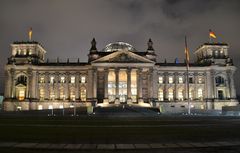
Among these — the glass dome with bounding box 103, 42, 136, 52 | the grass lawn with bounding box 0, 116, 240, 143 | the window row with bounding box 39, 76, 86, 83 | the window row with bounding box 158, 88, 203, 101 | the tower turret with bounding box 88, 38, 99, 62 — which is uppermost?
the glass dome with bounding box 103, 42, 136, 52

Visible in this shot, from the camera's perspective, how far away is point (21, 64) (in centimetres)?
10412

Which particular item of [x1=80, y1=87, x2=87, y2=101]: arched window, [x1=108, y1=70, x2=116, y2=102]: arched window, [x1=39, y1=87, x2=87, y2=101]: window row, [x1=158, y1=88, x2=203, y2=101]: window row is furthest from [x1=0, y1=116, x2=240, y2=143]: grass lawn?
[x1=158, y1=88, x2=203, y2=101]: window row

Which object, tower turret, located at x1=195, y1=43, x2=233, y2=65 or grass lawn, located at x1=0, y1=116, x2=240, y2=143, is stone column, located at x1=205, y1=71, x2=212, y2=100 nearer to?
tower turret, located at x1=195, y1=43, x2=233, y2=65

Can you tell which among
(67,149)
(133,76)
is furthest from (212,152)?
(133,76)

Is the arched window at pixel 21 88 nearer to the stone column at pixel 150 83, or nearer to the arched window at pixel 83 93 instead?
the arched window at pixel 83 93

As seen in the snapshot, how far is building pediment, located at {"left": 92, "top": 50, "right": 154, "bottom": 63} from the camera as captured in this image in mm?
98062

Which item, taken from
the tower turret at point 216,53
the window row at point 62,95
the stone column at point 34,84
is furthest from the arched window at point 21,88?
the tower turret at point 216,53

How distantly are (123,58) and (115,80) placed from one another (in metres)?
9.33

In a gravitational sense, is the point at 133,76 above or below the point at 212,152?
above

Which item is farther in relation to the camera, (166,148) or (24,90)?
(24,90)

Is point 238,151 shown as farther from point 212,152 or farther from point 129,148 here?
point 129,148

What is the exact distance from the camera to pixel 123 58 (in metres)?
98.4

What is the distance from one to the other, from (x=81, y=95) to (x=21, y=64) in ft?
92.1

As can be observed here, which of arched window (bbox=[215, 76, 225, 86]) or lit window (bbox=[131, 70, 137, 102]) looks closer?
lit window (bbox=[131, 70, 137, 102])
